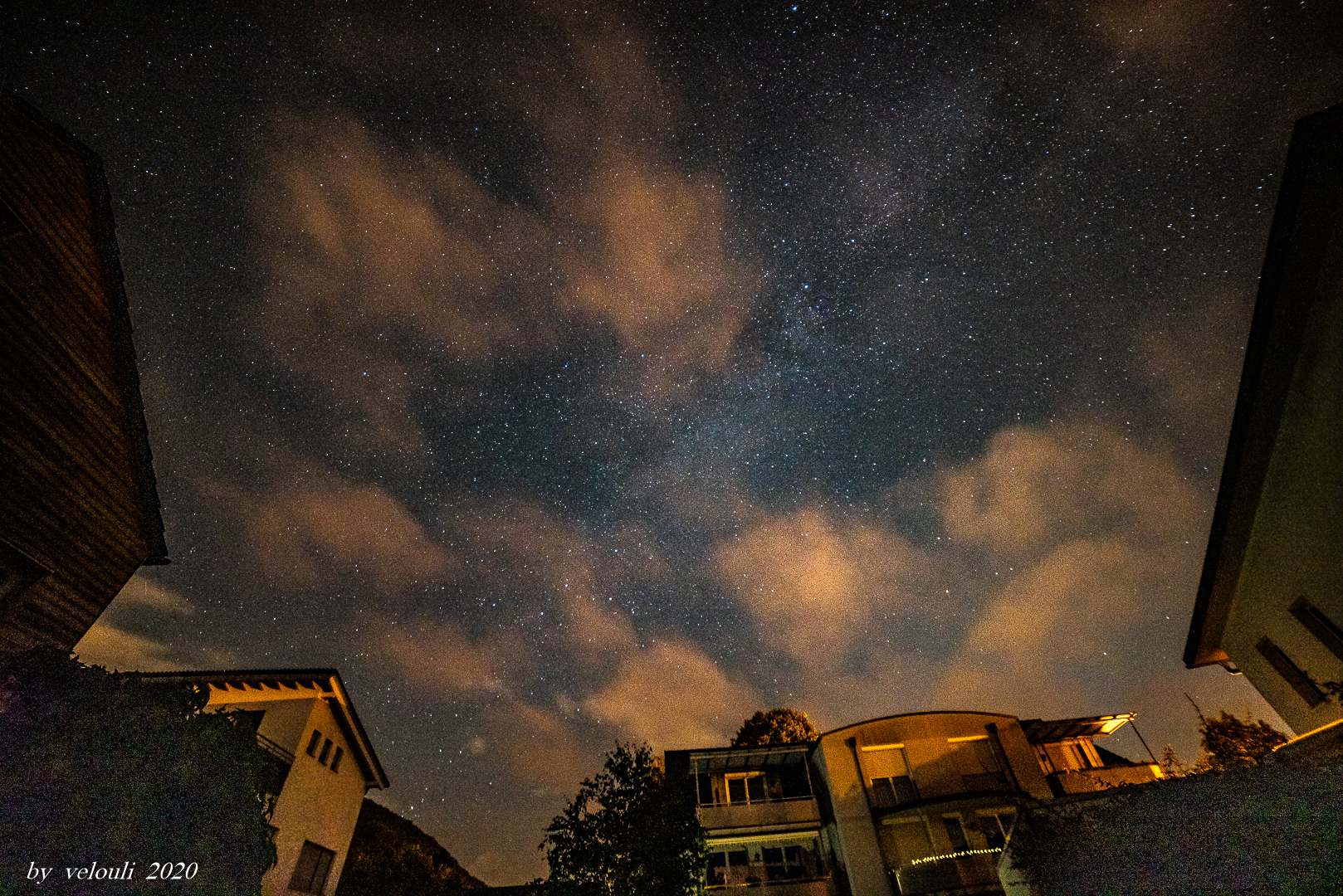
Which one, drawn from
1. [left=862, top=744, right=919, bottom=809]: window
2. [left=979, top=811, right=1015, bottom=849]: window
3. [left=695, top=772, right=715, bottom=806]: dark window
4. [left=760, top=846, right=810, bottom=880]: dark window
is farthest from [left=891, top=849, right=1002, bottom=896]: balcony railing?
[left=695, top=772, right=715, bottom=806]: dark window

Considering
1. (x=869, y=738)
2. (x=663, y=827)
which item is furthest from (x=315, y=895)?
(x=869, y=738)

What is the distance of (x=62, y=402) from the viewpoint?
13781 mm

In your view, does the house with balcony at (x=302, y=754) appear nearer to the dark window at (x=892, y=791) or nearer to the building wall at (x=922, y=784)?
the building wall at (x=922, y=784)

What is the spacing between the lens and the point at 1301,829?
9.77 metres

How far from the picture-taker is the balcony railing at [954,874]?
78.4 feet

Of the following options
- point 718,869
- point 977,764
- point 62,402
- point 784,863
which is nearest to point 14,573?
point 62,402

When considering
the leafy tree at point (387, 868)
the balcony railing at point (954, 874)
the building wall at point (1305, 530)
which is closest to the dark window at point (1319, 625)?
the building wall at point (1305, 530)

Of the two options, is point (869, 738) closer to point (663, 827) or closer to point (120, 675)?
point (663, 827)

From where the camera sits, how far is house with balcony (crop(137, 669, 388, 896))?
75.6 ft

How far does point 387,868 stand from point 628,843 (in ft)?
156

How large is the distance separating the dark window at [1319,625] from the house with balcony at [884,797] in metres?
13.8

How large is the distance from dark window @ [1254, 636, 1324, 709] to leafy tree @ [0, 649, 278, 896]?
25399mm

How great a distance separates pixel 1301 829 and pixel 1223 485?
10.6 metres

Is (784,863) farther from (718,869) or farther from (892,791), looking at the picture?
(892,791)
